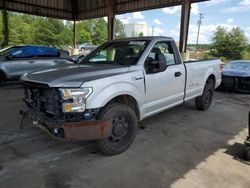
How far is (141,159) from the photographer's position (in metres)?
3.63

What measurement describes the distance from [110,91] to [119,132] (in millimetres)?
698

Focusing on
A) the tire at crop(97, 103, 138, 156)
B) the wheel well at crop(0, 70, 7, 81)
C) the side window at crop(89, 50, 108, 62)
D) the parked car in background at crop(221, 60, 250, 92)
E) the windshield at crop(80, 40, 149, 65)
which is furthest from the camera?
the wheel well at crop(0, 70, 7, 81)

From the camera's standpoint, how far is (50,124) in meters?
3.22

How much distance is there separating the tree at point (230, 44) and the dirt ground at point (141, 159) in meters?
30.2

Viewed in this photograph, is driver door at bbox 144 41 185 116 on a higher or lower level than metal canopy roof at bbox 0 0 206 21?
lower

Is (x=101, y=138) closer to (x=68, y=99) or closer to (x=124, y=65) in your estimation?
(x=68, y=99)

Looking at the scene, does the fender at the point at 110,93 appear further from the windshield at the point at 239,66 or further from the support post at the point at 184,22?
the support post at the point at 184,22

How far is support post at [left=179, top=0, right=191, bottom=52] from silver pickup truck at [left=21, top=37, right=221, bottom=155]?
30.1 ft

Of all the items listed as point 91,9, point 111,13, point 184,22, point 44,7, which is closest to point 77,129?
point 184,22

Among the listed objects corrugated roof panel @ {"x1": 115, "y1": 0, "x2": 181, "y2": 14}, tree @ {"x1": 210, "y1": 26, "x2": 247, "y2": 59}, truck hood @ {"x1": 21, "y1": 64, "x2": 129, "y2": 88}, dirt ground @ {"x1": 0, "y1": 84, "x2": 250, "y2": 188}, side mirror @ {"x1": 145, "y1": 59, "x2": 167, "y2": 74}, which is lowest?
dirt ground @ {"x1": 0, "y1": 84, "x2": 250, "y2": 188}

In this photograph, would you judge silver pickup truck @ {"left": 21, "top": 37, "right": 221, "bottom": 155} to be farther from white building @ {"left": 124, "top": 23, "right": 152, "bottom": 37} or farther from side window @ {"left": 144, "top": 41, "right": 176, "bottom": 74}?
white building @ {"left": 124, "top": 23, "right": 152, "bottom": 37}

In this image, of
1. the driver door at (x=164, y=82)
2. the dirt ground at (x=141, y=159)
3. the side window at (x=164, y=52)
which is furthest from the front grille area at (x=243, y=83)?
the side window at (x=164, y=52)

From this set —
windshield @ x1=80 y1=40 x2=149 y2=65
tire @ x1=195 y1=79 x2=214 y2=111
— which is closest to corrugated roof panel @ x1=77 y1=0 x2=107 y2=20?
tire @ x1=195 y1=79 x2=214 y2=111

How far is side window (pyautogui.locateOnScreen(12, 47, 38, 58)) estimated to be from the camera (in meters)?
9.64
